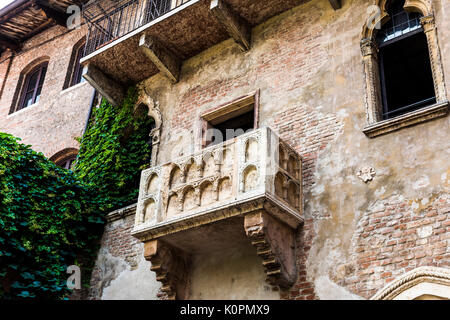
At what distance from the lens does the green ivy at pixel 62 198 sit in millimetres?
9469

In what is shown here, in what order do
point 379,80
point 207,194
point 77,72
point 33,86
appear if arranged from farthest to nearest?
1. point 33,86
2. point 77,72
3. point 379,80
4. point 207,194

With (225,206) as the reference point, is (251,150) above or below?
above

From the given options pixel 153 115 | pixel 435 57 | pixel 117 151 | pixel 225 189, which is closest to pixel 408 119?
pixel 435 57

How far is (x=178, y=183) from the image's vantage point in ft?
29.1

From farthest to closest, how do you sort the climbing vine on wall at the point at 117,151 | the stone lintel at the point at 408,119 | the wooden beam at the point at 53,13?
the wooden beam at the point at 53,13 < the climbing vine on wall at the point at 117,151 < the stone lintel at the point at 408,119

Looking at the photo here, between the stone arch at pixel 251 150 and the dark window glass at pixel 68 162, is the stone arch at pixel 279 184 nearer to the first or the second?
the stone arch at pixel 251 150

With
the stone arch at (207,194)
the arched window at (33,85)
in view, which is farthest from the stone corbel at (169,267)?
the arched window at (33,85)

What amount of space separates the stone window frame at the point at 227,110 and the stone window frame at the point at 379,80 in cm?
188

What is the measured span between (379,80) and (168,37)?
413cm

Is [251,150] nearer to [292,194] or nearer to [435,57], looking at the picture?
[292,194]

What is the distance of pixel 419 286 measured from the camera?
6.92 metres

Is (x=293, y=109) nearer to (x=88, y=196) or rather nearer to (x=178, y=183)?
(x=178, y=183)
